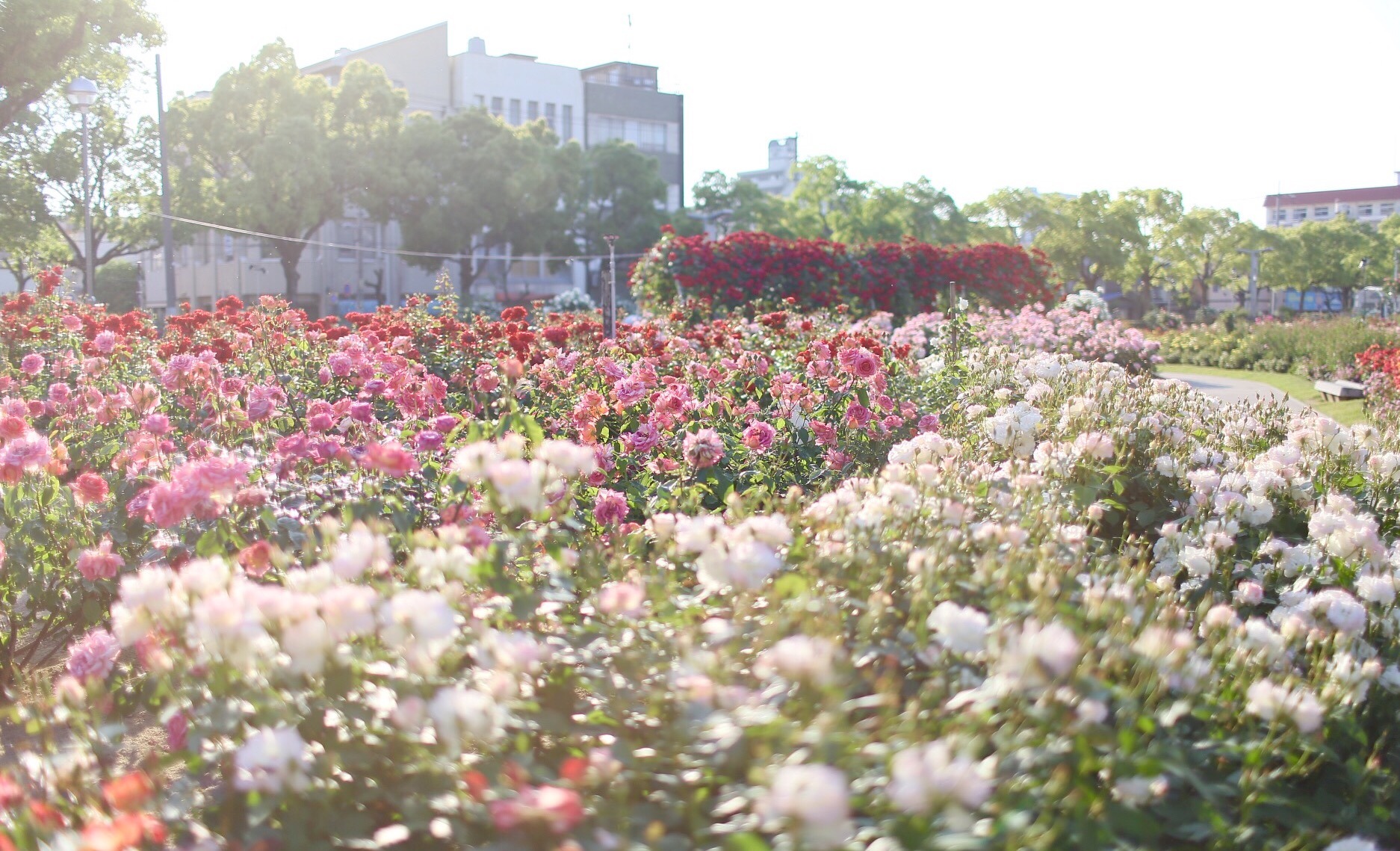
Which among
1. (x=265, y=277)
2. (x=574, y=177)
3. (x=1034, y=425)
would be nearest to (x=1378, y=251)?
(x=574, y=177)

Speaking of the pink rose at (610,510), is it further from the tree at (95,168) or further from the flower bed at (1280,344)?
the tree at (95,168)

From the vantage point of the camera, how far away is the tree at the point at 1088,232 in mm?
57281

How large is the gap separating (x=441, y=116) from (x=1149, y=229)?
38850 millimetres

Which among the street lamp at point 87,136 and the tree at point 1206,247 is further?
the tree at point 1206,247

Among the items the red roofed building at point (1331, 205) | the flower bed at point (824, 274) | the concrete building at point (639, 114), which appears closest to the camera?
the flower bed at point (824, 274)

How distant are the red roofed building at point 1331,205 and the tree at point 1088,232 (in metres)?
44.4

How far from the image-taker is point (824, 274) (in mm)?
15648

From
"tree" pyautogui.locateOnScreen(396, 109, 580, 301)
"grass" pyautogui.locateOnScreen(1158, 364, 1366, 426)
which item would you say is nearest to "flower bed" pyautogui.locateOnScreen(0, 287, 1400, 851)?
"grass" pyautogui.locateOnScreen(1158, 364, 1366, 426)

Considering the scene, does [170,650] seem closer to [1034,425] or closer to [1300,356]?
[1034,425]

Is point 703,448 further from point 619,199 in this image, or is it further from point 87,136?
point 619,199

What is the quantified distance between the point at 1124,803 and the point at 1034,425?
2259 mm

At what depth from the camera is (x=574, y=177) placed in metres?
41.7

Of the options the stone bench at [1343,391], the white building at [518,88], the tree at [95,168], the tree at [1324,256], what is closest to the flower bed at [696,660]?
the stone bench at [1343,391]

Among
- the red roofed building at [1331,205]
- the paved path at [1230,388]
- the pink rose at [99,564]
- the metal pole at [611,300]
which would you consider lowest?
the paved path at [1230,388]
